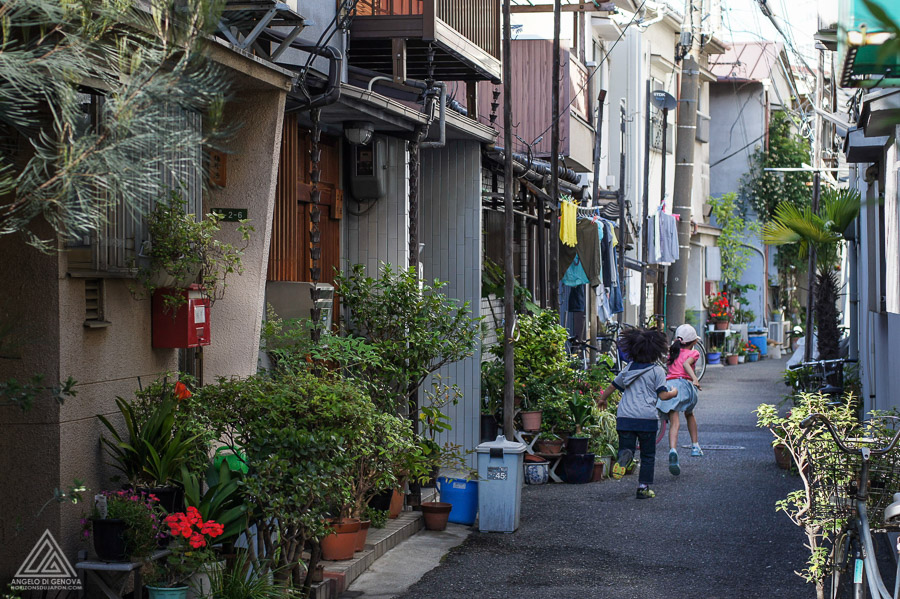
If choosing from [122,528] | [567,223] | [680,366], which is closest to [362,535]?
[122,528]

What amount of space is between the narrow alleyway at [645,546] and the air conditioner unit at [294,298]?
233cm

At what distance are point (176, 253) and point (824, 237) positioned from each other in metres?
11.3

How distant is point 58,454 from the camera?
5535 mm

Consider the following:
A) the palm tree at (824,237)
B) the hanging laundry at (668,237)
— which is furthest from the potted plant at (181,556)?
the hanging laundry at (668,237)

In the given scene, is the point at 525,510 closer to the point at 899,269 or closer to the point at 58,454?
the point at 899,269

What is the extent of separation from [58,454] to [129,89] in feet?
9.29

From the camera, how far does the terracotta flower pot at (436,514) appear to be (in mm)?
9695

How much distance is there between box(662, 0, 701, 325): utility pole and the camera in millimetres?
21266

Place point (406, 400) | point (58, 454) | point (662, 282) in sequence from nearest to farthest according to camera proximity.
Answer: point (58, 454) < point (406, 400) < point (662, 282)

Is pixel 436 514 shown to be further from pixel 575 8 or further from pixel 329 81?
pixel 575 8

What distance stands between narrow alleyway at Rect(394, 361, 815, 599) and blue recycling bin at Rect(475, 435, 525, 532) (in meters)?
0.15

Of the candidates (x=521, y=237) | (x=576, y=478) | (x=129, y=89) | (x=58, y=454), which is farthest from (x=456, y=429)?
(x=129, y=89)

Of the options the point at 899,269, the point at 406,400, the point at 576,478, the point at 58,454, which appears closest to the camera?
the point at 58,454

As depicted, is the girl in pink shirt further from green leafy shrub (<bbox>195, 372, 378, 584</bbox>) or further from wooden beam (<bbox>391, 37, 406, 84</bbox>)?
green leafy shrub (<bbox>195, 372, 378, 584</bbox>)
